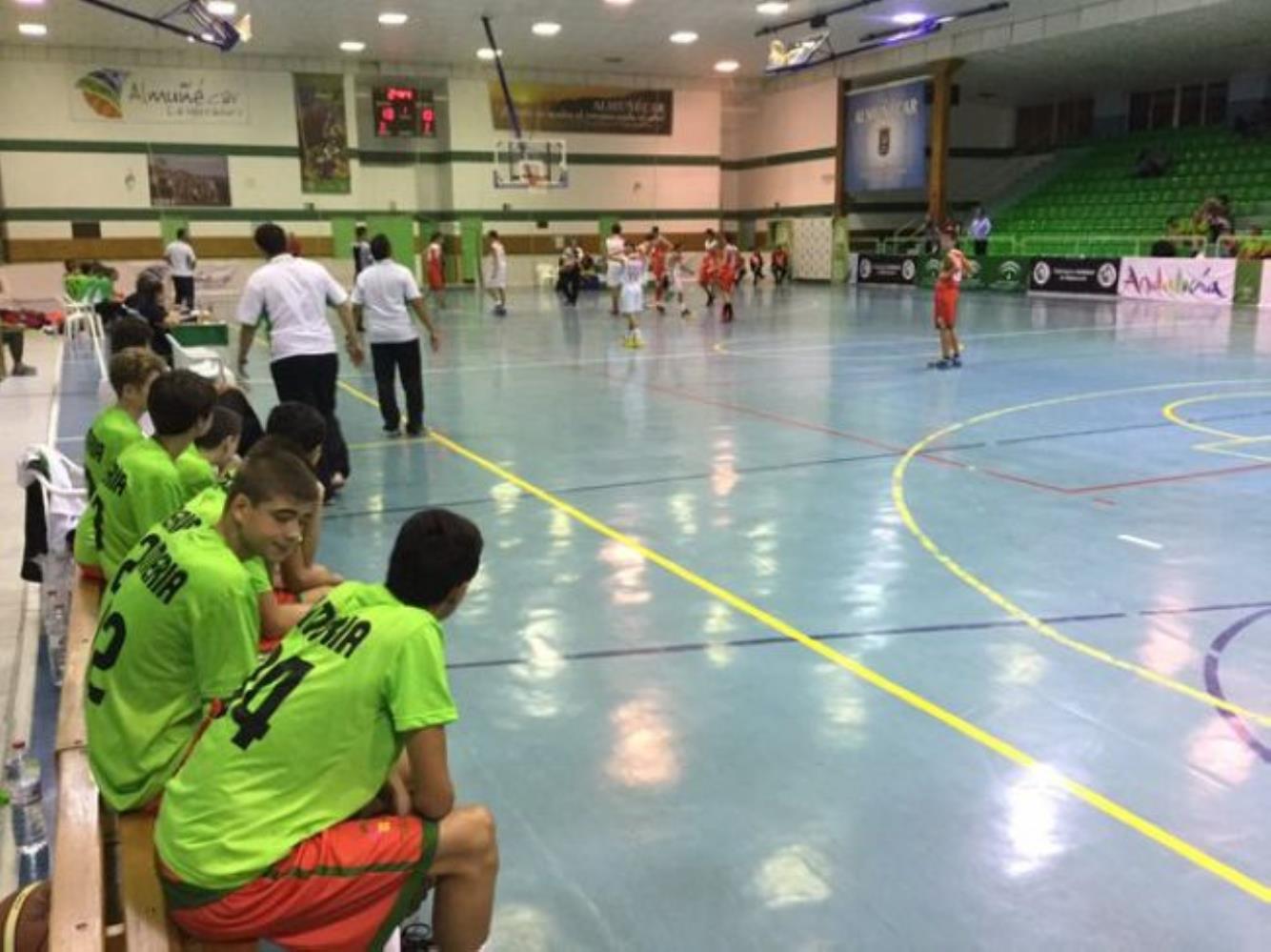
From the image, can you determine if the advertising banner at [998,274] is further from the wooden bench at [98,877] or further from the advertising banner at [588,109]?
the wooden bench at [98,877]

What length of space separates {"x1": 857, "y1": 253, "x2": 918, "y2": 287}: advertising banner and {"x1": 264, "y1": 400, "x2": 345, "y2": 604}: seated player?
27469 mm

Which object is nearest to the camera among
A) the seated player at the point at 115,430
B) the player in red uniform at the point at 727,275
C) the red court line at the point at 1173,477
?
the seated player at the point at 115,430

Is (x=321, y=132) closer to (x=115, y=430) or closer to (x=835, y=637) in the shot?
(x=115, y=430)

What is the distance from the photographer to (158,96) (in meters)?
29.2

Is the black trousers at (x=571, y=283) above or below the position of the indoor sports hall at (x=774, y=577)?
above

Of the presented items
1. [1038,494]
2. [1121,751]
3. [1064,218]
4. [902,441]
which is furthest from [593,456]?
[1064,218]

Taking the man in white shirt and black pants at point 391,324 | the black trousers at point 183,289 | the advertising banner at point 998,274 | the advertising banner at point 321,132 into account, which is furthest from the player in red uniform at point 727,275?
the advertising banner at point 321,132

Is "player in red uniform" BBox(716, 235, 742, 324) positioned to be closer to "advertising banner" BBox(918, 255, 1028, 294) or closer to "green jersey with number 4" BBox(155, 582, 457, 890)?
"advertising banner" BBox(918, 255, 1028, 294)

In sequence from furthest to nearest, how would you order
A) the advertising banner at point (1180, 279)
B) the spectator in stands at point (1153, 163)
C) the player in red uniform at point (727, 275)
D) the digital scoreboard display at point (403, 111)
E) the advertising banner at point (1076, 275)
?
the digital scoreboard display at point (403, 111), the spectator in stands at point (1153, 163), the advertising banner at point (1076, 275), the advertising banner at point (1180, 279), the player in red uniform at point (727, 275)

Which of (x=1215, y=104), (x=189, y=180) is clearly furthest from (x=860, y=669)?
(x=1215, y=104)

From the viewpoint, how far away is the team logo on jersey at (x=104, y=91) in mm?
28406

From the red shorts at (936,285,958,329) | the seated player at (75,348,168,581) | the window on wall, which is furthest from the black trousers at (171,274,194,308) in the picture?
the window on wall

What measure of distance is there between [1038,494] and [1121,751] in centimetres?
372

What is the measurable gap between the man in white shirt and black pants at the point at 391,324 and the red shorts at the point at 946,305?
6.48 meters
